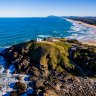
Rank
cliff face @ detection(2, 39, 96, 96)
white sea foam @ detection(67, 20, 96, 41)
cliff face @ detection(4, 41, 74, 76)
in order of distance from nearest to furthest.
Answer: cliff face @ detection(2, 39, 96, 96) → cliff face @ detection(4, 41, 74, 76) → white sea foam @ detection(67, 20, 96, 41)

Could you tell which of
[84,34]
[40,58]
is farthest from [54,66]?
[84,34]

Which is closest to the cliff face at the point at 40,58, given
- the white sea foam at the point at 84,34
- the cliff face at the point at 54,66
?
the cliff face at the point at 54,66

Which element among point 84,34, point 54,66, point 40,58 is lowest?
point 84,34

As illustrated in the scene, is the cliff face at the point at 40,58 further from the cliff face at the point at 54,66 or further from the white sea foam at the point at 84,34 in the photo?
the white sea foam at the point at 84,34

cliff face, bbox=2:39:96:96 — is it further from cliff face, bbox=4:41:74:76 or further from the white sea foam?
the white sea foam

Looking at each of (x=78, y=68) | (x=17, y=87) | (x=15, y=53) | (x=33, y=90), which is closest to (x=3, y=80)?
(x=17, y=87)

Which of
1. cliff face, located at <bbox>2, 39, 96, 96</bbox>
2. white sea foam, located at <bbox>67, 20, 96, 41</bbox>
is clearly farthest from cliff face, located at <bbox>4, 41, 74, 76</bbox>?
white sea foam, located at <bbox>67, 20, 96, 41</bbox>

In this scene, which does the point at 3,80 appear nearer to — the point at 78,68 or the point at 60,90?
the point at 60,90

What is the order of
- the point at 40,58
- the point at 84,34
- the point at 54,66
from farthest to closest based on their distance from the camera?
the point at 84,34, the point at 40,58, the point at 54,66

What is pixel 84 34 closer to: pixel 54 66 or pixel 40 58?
pixel 40 58
